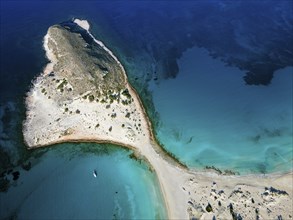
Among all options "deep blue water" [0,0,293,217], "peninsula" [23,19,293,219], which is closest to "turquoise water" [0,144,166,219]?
"deep blue water" [0,0,293,217]

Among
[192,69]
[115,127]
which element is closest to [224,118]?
[192,69]

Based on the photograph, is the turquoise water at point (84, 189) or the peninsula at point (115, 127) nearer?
the turquoise water at point (84, 189)

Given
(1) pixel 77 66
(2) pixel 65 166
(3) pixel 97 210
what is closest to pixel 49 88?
(1) pixel 77 66

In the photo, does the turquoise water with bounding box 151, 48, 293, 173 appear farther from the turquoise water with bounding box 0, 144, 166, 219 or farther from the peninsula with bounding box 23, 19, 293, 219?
the turquoise water with bounding box 0, 144, 166, 219

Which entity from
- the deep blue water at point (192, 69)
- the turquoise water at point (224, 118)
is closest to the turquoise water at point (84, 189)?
the deep blue water at point (192, 69)

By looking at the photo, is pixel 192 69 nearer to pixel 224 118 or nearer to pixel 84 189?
pixel 224 118

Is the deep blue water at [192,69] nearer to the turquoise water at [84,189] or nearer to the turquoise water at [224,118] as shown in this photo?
the turquoise water at [224,118]
